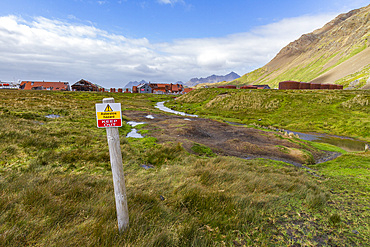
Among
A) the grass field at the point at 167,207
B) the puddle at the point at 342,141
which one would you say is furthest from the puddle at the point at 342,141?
the grass field at the point at 167,207

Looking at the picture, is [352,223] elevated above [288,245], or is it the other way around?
[288,245]

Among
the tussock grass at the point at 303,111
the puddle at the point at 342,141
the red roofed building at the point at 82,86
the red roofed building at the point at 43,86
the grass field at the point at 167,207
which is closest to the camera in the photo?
the grass field at the point at 167,207

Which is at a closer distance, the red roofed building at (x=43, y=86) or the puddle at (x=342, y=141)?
the puddle at (x=342, y=141)

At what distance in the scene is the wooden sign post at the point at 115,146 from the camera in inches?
156

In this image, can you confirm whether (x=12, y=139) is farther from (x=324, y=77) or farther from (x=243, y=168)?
(x=324, y=77)

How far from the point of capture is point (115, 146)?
414cm

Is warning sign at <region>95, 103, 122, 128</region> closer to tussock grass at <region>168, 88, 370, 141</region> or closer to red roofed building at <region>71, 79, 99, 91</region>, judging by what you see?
tussock grass at <region>168, 88, 370, 141</region>

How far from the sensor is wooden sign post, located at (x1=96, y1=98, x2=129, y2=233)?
13.0ft

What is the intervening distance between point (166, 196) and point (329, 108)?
5995 cm

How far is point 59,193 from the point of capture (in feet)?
19.2

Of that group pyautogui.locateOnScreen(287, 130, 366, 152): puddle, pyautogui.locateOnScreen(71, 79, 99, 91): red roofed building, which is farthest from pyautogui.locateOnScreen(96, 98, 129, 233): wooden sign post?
pyautogui.locateOnScreen(71, 79, 99, 91): red roofed building

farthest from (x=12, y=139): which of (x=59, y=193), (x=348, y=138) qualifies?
(x=348, y=138)

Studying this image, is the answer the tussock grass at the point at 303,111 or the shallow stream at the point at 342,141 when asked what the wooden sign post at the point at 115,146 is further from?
the tussock grass at the point at 303,111

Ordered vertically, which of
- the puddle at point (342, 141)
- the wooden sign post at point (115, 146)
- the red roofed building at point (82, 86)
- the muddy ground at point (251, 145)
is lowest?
the puddle at point (342, 141)
